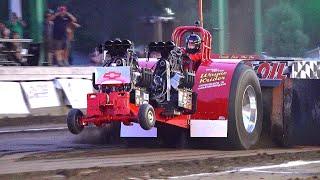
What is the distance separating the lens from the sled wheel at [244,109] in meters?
11.0

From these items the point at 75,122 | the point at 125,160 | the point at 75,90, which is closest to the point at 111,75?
the point at 75,122

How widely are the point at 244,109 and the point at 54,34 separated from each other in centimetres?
1007

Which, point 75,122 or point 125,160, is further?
point 75,122

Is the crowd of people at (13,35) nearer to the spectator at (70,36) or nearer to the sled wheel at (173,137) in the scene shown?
the spectator at (70,36)

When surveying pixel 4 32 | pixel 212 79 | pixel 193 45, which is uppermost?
pixel 4 32

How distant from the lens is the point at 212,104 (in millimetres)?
11078

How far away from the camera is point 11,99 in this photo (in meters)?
17.7

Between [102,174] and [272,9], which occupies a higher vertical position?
[272,9]

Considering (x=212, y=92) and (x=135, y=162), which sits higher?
(x=212, y=92)

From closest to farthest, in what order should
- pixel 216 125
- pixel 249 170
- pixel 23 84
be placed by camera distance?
1. pixel 249 170
2. pixel 216 125
3. pixel 23 84

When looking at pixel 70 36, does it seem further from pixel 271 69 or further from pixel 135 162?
pixel 135 162

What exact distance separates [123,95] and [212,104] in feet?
5.08

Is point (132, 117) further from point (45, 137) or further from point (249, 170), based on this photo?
point (45, 137)

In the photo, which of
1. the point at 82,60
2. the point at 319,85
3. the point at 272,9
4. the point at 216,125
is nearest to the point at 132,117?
the point at 216,125
